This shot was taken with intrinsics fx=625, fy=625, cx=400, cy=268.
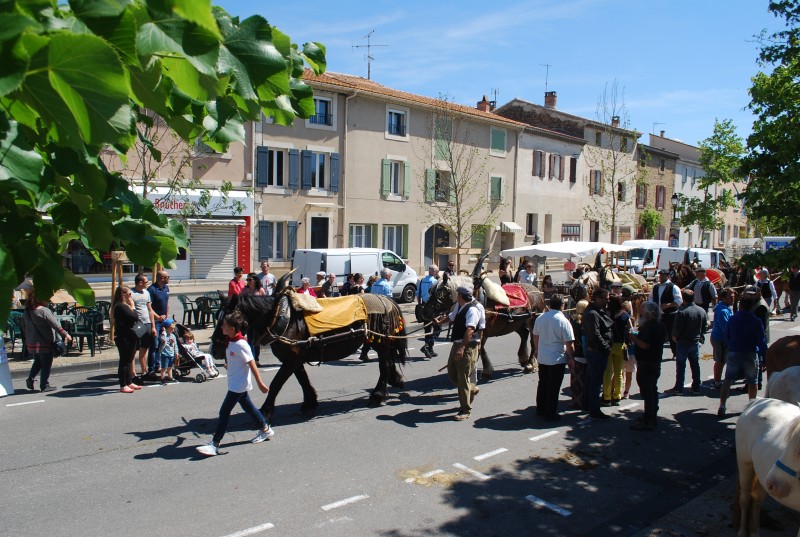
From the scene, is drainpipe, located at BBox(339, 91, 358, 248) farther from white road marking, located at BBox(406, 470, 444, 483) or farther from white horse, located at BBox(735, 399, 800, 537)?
white horse, located at BBox(735, 399, 800, 537)

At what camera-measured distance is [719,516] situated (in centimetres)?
571

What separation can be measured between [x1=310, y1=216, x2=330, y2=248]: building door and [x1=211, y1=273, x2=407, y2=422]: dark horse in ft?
61.6

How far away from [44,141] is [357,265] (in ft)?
59.7

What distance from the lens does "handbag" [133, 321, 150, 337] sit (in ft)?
32.2

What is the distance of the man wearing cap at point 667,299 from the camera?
11680mm

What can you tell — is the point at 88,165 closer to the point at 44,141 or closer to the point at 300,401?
the point at 44,141

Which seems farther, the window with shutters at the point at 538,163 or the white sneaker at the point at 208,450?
the window with shutters at the point at 538,163

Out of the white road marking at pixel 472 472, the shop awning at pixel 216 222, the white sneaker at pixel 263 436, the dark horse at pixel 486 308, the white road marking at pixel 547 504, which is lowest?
the white road marking at pixel 547 504

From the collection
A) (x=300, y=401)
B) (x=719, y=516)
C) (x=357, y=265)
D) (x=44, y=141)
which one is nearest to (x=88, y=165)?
(x=44, y=141)

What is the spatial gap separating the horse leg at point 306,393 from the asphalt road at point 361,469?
189 mm

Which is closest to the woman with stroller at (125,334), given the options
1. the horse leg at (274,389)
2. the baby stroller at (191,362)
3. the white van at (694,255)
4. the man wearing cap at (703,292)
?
the baby stroller at (191,362)

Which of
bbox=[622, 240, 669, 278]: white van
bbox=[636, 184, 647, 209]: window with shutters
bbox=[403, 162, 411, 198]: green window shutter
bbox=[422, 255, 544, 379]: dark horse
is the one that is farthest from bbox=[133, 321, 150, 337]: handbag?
bbox=[636, 184, 647, 209]: window with shutters

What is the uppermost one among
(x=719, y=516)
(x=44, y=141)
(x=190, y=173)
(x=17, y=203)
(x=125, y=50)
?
(x=190, y=173)

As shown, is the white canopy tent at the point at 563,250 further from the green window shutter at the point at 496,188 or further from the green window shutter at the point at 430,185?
the green window shutter at the point at 496,188
